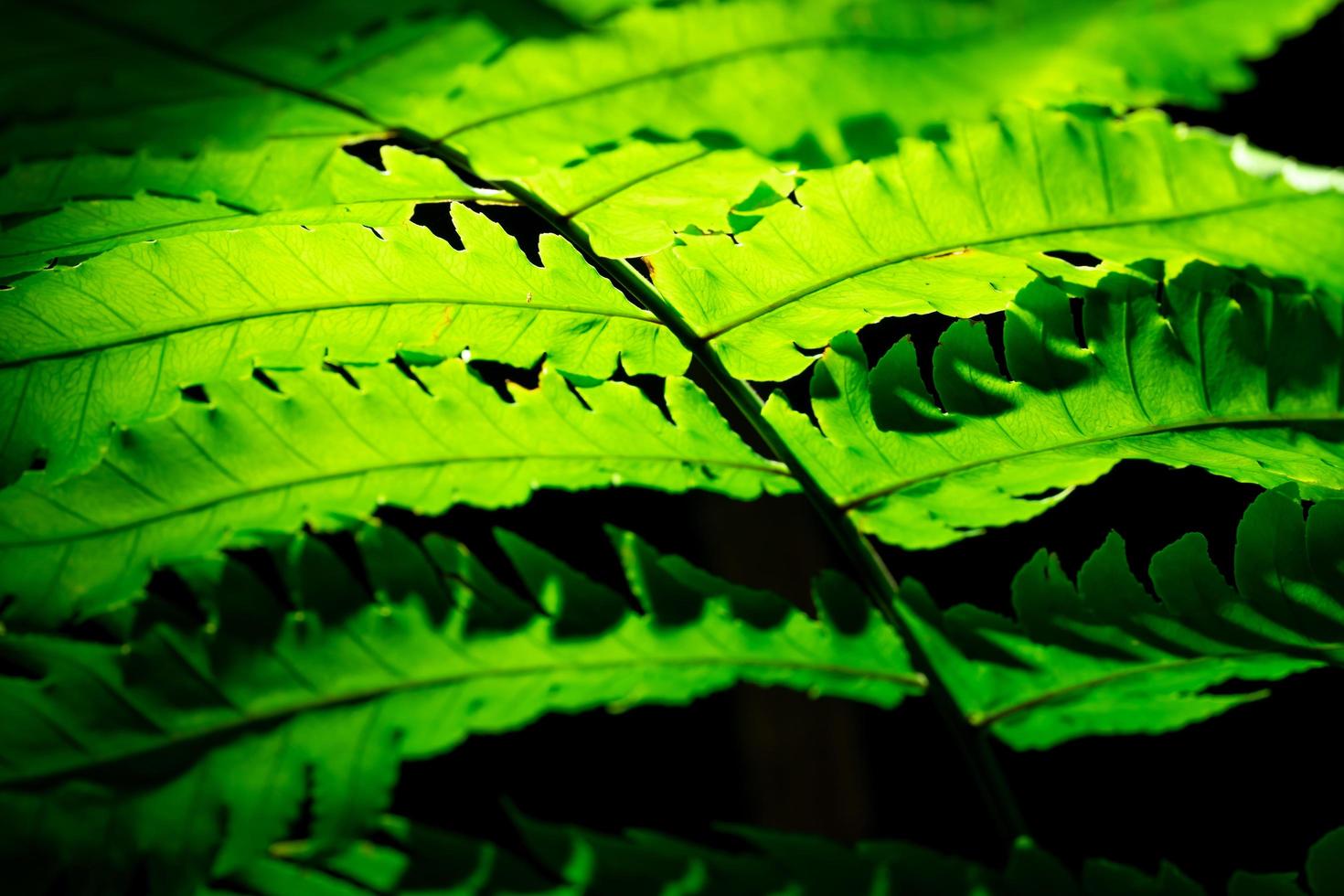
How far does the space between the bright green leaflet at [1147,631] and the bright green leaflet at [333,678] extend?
5 cm

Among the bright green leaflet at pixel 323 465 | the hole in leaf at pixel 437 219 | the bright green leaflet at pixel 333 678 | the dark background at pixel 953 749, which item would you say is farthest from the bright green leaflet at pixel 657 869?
the dark background at pixel 953 749

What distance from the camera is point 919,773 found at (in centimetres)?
240

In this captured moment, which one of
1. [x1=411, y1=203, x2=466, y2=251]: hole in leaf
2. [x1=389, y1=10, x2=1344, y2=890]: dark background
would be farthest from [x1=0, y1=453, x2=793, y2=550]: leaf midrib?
[x1=389, y1=10, x2=1344, y2=890]: dark background

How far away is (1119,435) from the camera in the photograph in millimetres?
605

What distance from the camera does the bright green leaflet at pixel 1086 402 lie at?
22.3 inches

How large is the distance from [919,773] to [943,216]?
2.11 metres

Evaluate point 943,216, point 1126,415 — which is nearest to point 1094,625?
point 1126,415

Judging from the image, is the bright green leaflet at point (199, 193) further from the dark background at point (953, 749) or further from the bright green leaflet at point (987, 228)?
the dark background at point (953, 749)

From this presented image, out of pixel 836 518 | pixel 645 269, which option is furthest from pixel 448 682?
pixel 645 269

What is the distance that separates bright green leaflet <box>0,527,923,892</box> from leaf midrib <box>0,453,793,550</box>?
2.9 inches

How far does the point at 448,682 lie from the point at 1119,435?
0.43m

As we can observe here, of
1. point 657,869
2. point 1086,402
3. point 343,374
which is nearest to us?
point 657,869

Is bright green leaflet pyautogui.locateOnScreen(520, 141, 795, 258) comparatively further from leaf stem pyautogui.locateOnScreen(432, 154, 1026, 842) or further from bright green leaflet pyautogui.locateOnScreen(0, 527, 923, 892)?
bright green leaflet pyautogui.locateOnScreen(0, 527, 923, 892)

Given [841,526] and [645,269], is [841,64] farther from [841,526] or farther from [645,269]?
[645,269]
